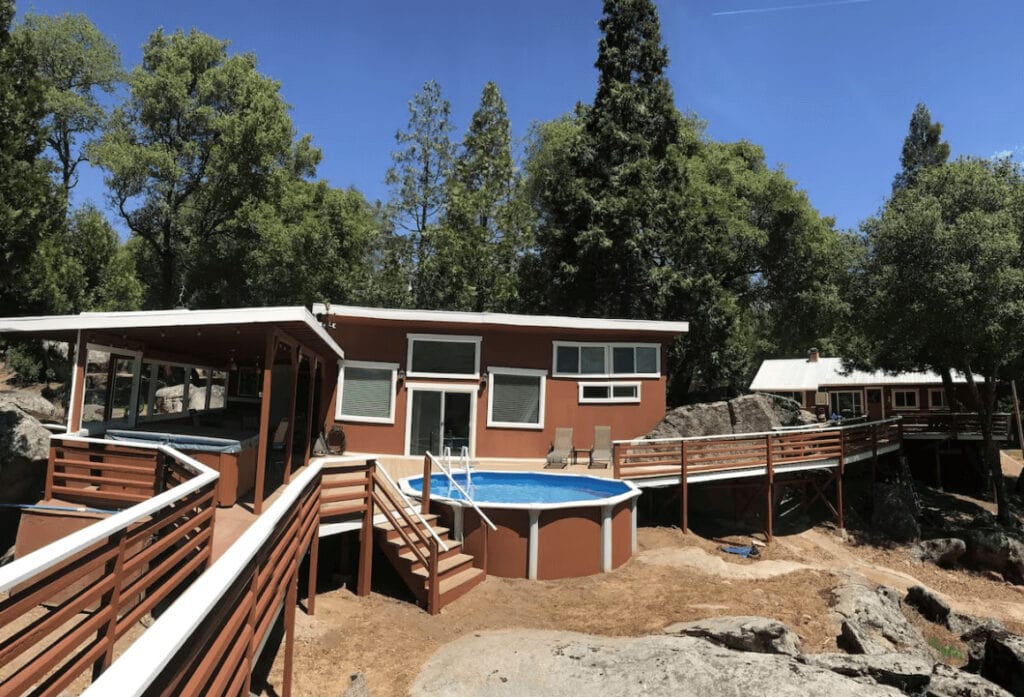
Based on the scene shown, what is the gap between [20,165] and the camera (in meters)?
9.81

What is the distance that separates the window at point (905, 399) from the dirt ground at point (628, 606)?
2102 centimetres

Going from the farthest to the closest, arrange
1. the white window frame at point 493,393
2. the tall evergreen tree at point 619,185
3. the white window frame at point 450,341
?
1. the tall evergreen tree at point 619,185
2. the white window frame at point 493,393
3. the white window frame at point 450,341

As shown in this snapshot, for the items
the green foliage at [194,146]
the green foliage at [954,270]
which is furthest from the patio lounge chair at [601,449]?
the green foliage at [194,146]

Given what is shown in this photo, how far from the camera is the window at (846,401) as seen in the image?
33469mm

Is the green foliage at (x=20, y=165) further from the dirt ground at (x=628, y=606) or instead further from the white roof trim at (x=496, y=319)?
the dirt ground at (x=628, y=606)

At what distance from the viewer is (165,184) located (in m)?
23.9

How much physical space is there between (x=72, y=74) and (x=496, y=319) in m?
21.7

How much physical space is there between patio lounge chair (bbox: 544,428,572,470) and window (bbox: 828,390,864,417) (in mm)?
24203

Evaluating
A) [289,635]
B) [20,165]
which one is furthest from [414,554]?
[20,165]

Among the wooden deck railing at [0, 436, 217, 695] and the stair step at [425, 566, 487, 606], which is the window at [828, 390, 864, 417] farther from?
the wooden deck railing at [0, 436, 217, 695]

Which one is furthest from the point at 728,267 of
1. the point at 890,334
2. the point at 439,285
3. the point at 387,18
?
the point at 387,18

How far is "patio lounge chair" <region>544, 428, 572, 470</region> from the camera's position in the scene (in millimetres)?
14422

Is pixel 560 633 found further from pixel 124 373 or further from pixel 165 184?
pixel 165 184

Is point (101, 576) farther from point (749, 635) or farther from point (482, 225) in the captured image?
point (482, 225)
